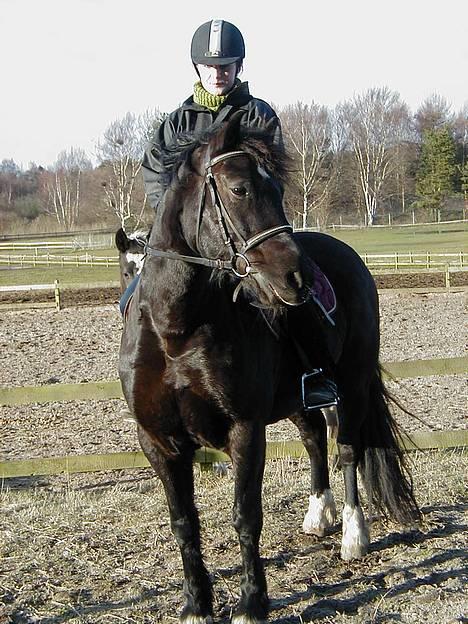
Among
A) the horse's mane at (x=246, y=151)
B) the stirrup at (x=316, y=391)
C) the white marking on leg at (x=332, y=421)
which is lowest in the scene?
the white marking on leg at (x=332, y=421)

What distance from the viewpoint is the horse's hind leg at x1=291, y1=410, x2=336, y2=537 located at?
17.9 ft

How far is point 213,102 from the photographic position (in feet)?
14.9

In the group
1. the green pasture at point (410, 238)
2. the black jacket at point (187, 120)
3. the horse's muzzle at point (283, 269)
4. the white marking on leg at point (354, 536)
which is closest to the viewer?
the horse's muzzle at point (283, 269)

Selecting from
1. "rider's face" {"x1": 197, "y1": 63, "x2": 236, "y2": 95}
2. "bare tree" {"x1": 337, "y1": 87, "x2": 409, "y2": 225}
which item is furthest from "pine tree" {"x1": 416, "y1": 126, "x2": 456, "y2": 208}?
"rider's face" {"x1": 197, "y1": 63, "x2": 236, "y2": 95}

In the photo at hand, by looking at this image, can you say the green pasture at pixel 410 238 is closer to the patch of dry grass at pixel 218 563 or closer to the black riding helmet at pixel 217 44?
the patch of dry grass at pixel 218 563

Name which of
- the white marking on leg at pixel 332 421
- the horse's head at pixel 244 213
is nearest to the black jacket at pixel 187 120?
the horse's head at pixel 244 213

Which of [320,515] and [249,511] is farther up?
[249,511]

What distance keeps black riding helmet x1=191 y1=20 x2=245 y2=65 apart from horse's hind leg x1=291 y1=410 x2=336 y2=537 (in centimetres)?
277

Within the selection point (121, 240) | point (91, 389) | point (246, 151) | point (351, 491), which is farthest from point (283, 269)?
A: point (91, 389)

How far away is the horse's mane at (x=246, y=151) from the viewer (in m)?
3.56

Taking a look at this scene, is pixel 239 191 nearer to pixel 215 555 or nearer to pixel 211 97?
pixel 211 97

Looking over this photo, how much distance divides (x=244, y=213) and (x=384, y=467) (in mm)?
2946

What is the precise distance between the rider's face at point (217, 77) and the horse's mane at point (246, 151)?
73cm

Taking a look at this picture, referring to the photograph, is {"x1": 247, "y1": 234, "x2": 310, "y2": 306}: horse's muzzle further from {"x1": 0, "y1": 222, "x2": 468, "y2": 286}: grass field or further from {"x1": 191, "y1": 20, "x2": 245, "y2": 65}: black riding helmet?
{"x1": 0, "y1": 222, "x2": 468, "y2": 286}: grass field
